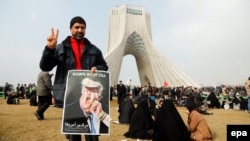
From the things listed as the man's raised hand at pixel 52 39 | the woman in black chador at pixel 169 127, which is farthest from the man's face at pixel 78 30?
the woman in black chador at pixel 169 127

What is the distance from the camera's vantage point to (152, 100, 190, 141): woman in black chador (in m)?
5.16

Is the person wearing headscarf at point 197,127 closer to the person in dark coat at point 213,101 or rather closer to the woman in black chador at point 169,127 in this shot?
the woman in black chador at point 169,127

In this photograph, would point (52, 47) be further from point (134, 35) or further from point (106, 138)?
point (134, 35)

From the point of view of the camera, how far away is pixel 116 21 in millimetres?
42312

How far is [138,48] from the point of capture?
139 feet

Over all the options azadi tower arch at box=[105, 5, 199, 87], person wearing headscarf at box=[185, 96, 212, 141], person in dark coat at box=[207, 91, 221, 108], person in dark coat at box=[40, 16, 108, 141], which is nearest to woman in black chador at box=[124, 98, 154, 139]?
person wearing headscarf at box=[185, 96, 212, 141]

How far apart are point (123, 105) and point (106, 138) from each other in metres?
3.09

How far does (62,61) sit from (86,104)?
1.89 feet

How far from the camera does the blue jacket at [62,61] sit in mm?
2797

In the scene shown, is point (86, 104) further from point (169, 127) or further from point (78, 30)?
point (169, 127)

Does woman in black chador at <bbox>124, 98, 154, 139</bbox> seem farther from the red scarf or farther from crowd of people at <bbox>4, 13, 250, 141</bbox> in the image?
the red scarf

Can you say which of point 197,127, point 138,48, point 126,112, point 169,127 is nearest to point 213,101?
point 126,112

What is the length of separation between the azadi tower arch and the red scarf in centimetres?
3292

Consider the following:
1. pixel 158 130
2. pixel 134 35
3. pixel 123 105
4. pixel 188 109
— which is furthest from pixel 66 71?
pixel 134 35
